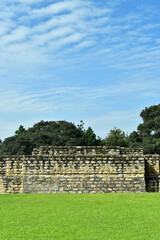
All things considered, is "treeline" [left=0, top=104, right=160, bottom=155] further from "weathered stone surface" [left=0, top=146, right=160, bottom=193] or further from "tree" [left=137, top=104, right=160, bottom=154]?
"weathered stone surface" [left=0, top=146, right=160, bottom=193]

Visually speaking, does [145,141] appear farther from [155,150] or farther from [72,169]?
[72,169]

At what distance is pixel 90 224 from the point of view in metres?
8.67

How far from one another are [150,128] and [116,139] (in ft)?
44.7

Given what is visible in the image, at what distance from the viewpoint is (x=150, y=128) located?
47594 mm

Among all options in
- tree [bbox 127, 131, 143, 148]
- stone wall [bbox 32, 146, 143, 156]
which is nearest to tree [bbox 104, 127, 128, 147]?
tree [bbox 127, 131, 143, 148]

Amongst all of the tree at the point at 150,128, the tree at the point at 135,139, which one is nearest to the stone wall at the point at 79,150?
the tree at the point at 150,128

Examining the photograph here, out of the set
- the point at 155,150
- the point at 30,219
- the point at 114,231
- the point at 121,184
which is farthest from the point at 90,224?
the point at 155,150

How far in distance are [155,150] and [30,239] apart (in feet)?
124

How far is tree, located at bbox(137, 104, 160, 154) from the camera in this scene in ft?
145

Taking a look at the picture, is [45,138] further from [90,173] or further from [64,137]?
[90,173]

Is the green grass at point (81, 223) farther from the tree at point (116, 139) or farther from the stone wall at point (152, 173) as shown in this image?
the tree at point (116, 139)


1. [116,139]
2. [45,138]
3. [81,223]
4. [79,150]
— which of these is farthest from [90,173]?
[116,139]

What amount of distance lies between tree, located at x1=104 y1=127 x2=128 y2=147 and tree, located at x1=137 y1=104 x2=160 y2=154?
9.33 meters

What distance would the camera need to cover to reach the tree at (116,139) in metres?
58.9
